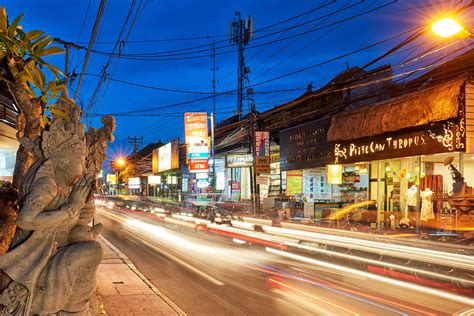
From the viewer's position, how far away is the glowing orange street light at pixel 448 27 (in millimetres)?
8742

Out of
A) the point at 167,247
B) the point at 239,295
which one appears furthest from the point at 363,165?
the point at 239,295

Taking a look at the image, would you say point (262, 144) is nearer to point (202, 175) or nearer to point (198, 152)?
point (198, 152)

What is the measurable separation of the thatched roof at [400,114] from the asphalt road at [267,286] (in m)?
5.28

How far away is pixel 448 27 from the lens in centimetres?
884

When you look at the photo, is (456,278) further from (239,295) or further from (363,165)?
(363,165)

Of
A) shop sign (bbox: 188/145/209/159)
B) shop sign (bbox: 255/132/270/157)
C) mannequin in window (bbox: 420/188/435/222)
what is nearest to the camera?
mannequin in window (bbox: 420/188/435/222)

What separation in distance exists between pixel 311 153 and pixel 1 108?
47.5 ft

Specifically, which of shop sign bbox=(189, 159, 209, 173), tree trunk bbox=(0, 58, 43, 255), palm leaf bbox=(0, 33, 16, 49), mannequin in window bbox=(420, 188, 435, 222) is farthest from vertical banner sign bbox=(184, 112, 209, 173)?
palm leaf bbox=(0, 33, 16, 49)

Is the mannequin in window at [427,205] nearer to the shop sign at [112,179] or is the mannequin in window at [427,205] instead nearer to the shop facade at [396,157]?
the shop facade at [396,157]

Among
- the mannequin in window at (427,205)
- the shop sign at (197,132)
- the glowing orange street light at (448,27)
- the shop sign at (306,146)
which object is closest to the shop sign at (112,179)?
the shop sign at (197,132)

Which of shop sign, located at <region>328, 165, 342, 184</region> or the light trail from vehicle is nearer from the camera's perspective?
the light trail from vehicle

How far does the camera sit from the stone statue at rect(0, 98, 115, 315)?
378cm

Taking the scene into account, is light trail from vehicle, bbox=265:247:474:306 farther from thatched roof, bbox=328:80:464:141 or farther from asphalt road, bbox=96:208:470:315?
thatched roof, bbox=328:80:464:141

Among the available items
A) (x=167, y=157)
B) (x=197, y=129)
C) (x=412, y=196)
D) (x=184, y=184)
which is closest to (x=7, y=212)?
(x=412, y=196)
